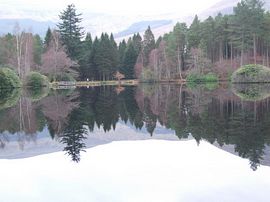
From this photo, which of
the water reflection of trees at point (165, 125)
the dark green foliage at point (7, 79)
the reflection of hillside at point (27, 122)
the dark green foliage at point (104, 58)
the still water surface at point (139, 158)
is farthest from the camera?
the dark green foliage at point (104, 58)

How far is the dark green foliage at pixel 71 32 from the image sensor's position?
86.9 m

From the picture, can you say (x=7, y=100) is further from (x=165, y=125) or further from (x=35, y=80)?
(x=35, y=80)

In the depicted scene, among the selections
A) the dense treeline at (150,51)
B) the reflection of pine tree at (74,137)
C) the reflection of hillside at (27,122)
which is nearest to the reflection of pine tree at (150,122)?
the reflection of pine tree at (74,137)

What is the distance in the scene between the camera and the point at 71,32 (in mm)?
87812

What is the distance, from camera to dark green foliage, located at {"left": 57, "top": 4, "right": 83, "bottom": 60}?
86.9 m

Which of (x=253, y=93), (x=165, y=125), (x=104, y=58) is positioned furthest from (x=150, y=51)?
(x=165, y=125)

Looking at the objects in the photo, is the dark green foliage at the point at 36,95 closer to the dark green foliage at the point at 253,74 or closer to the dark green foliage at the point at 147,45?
the dark green foliage at the point at 253,74

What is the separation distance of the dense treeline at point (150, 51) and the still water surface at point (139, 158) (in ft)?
150

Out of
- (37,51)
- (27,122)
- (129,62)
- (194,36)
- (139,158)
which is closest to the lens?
(139,158)

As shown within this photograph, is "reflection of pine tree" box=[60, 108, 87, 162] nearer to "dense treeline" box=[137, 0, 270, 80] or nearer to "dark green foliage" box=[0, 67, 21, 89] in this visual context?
"dark green foliage" box=[0, 67, 21, 89]

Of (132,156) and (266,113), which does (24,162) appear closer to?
(132,156)

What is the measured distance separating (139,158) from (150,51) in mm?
93175

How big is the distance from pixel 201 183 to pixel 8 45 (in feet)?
266

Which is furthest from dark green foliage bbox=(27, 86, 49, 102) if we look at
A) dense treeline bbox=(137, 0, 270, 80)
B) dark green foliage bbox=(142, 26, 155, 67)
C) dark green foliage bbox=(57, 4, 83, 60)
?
dark green foliage bbox=(142, 26, 155, 67)
